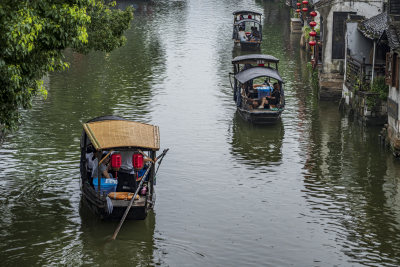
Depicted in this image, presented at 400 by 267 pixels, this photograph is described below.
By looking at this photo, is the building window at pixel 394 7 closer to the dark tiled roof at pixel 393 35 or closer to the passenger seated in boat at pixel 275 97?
the dark tiled roof at pixel 393 35

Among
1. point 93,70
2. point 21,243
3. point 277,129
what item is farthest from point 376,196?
point 93,70

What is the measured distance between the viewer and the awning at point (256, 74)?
3296cm

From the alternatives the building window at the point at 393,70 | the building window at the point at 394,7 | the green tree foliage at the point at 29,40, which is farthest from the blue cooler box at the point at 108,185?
the building window at the point at 394,7

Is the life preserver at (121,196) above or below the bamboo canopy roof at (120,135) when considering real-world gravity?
below

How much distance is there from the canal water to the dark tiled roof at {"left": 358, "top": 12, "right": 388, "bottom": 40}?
4.15 metres

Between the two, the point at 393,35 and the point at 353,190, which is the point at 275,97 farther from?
the point at 353,190

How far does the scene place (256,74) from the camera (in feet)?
109

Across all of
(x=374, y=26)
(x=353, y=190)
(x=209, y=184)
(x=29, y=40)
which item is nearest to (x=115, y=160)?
(x=209, y=184)

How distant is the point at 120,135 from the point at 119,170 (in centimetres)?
104

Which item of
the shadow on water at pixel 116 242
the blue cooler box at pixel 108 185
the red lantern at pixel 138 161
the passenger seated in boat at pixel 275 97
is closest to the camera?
the shadow on water at pixel 116 242

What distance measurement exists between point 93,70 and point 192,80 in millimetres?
6455

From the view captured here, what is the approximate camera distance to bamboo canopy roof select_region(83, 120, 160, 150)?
2053cm

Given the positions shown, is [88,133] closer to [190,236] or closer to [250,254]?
[190,236]

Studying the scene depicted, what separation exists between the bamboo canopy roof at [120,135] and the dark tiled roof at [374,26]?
12.4 metres
